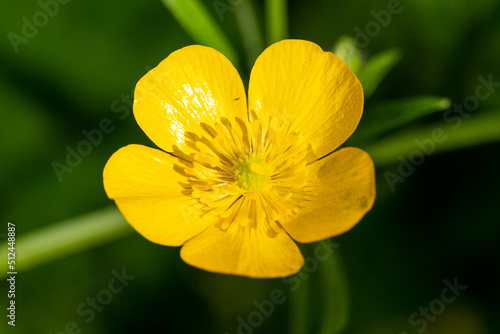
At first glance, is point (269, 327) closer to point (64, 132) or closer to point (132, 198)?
point (132, 198)

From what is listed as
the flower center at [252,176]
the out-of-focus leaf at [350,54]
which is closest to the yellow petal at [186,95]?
the flower center at [252,176]

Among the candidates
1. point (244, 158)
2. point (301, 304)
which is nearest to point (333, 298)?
point (301, 304)

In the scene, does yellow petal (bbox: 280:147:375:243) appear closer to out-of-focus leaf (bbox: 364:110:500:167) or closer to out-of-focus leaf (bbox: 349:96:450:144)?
out-of-focus leaf (bbox: 349:96:450:144)

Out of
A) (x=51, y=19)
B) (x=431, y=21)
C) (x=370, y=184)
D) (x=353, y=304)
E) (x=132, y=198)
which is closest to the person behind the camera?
(x=370, y=184)

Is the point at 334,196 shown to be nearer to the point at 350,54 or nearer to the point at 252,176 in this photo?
the point at 252,176

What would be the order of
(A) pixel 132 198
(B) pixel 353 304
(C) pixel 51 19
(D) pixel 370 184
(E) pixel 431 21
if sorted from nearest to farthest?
1. (D) pixel 370 184
2. (A) pixel 132 198
3. (B) pixel 353 304
4. (E) pixel 431 21
5. (C) pixel 51 19

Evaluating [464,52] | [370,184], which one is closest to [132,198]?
[370,184]
